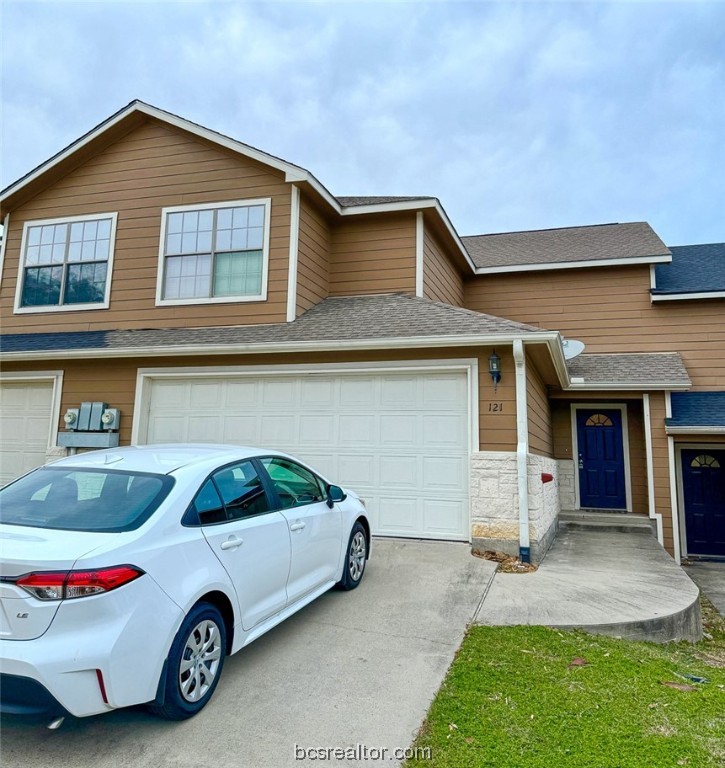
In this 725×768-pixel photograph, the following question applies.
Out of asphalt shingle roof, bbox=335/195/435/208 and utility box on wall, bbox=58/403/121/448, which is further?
asphalt shingle roof, bbox=335/195/435/208

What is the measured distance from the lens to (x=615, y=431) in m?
10.8

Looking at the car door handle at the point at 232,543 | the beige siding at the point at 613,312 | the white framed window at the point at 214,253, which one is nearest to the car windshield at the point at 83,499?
the car door handle at the point at 232,543

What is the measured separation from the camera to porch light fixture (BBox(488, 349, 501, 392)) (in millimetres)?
6493

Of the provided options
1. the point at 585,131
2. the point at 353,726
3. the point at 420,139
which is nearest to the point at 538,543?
the point at 353,726

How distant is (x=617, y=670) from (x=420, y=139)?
767 inches

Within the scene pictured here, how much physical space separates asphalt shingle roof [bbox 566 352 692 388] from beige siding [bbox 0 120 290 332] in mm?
6244

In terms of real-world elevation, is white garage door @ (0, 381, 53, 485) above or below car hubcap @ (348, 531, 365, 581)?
above

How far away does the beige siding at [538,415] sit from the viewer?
7406mm

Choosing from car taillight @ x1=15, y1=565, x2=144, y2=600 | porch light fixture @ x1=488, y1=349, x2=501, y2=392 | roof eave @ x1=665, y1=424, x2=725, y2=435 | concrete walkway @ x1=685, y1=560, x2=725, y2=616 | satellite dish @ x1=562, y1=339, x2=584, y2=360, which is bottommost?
concrete walkway @ x1=685, y1=560, x2=725, y2=616

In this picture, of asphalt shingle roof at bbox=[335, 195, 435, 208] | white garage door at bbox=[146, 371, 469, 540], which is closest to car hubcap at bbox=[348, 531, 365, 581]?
white garage door at bbox=[146, 371, 469, 540]

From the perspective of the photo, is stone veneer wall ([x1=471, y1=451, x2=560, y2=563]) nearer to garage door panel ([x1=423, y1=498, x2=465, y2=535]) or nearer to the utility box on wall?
garage door panel ([x1=423, y1=498, x2=465, y2=535])

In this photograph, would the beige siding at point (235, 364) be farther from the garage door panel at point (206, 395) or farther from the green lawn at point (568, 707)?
the green lawn at point (568, 707)

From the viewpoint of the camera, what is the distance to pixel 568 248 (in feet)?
40.7

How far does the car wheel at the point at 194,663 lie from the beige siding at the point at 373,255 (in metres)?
6.82
